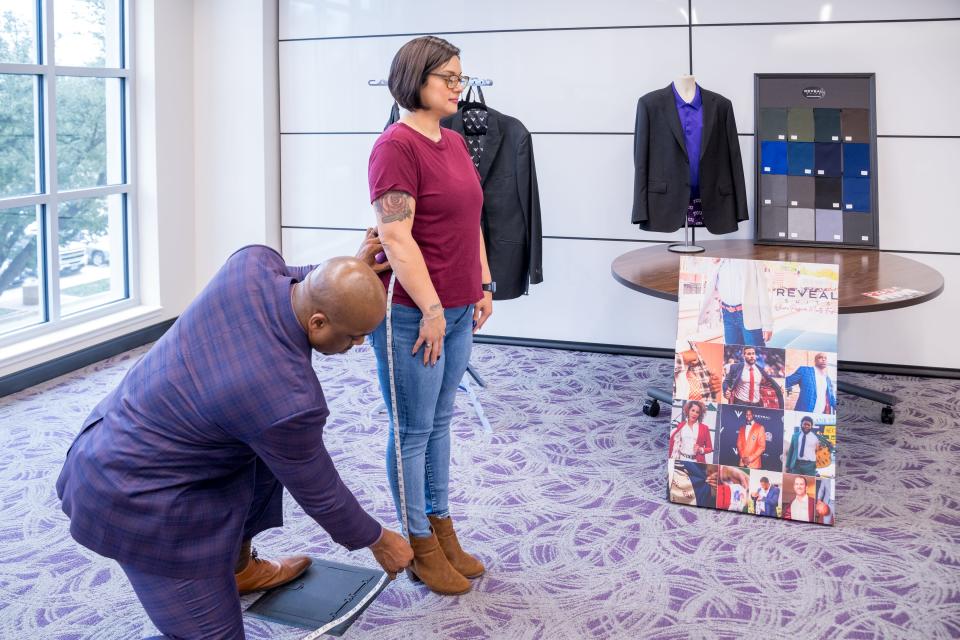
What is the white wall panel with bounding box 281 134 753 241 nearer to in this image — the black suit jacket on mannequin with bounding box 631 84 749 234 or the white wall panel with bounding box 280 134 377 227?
the white wall panel with bounding box 280 134 377 227

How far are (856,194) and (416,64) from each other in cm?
269

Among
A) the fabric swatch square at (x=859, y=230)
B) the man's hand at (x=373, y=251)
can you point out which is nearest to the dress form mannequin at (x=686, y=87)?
the fabric swatch square at (x=859, y=230)

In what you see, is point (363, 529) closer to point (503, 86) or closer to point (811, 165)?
point (811, 165)

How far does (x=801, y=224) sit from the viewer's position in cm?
417

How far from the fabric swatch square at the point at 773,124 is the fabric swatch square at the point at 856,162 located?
0.29 metres

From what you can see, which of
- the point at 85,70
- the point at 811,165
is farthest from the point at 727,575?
the point at 85,70

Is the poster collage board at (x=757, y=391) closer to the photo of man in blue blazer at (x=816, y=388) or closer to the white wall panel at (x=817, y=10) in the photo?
the photo of man in blue blazer at (x=816, y=388)

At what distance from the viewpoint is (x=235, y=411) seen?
162 centimetres

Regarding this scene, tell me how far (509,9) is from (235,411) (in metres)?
3.89

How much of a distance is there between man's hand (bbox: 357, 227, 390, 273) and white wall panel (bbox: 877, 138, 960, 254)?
3.24 m

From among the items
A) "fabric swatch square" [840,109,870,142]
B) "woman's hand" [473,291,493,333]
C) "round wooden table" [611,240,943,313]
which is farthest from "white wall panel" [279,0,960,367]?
"woman's hand" [473,291,493,333]

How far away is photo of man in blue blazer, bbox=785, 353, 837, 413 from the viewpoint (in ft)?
9.91

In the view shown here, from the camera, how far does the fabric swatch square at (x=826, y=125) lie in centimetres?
421

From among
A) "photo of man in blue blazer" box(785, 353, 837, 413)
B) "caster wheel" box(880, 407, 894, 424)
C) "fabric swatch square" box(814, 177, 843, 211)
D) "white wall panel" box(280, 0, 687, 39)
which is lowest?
"caster wheel" box(880, 407, 894, 424)
